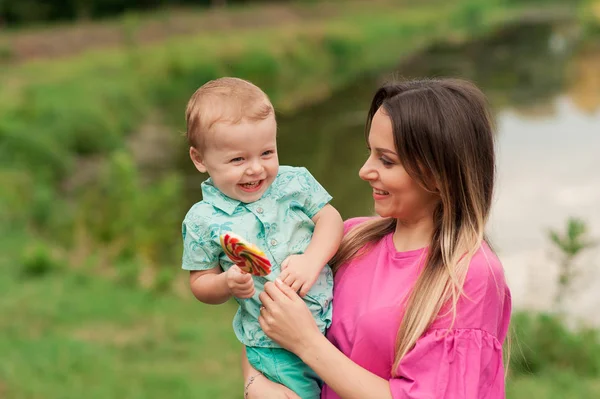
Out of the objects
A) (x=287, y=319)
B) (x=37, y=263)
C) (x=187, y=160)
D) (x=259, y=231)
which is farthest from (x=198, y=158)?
(x=187, y=160)

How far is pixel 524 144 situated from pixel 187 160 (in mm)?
6314

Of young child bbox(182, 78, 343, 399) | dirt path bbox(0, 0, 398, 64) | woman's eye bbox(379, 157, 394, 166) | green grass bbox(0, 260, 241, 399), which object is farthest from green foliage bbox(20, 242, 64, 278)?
dirt path bbox(0, 0, 398, 64)

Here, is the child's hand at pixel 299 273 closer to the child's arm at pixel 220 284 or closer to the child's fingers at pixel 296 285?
the child's fingers at pixel 296 285

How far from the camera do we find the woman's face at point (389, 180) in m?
2.21

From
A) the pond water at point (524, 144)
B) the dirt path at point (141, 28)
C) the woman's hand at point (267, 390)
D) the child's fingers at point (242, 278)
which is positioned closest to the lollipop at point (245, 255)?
the child's fingers at point (242, 278)

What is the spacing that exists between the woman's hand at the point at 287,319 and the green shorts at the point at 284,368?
9 cm

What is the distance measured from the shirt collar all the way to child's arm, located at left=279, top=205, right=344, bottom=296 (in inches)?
8.1

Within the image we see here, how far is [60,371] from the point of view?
682 cm

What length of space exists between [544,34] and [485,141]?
28648 millimetres

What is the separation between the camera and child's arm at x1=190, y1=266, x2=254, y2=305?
215 centimetres

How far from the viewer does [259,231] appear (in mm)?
2311

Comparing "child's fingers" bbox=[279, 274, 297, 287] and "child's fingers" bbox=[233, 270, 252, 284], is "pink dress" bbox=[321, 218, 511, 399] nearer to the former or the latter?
"child's fingers" bbox=[279, 274, 297, 287]

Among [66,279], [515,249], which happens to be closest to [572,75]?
[515,249]

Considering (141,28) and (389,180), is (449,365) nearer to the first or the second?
(389,180)
